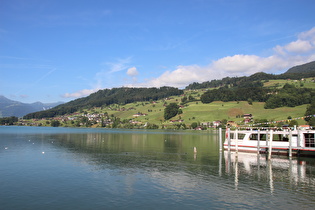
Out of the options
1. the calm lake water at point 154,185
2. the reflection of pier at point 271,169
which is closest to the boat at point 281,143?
the reflection of pier at point 271,169

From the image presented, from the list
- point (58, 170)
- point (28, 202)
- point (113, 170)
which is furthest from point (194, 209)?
point (58, 170)

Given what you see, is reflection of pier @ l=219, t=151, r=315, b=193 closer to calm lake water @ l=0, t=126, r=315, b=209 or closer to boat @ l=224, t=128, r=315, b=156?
calm lake water @ l=0, t=126, r=315, b=209

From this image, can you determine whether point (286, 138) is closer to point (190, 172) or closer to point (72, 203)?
point (190, 172)

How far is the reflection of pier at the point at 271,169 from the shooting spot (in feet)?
127

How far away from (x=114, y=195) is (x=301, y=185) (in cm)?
2374

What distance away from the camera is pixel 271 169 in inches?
1812

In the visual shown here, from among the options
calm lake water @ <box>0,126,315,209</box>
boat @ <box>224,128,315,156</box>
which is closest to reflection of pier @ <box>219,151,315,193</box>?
calm lake water @ <box>0,126,315,209</box>

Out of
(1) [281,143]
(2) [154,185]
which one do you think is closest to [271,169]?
(1) [281,143]

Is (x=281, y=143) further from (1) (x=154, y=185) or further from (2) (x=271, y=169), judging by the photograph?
(1) (x=154, y=185)

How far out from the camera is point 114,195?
29328mm

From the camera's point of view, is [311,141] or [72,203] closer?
[72,203]

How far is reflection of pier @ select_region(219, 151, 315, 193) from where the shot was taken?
3859 centimetres

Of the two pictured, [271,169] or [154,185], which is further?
[271,169]

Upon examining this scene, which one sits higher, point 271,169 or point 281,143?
point 281,143
